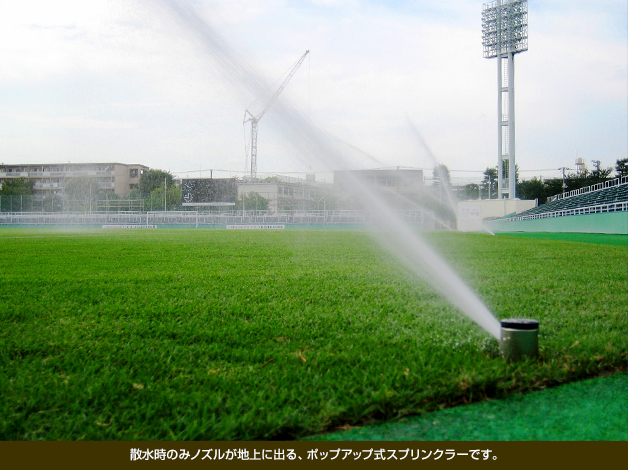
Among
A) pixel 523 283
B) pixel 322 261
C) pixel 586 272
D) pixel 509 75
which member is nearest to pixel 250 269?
pixel 322 261

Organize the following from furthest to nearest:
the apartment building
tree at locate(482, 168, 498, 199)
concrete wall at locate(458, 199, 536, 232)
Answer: tree at locate(482, 168, 498, 199)
the apartment building
concrete wall at locate(458, 199, 536, 232)

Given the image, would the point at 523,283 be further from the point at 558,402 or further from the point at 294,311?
the point at 558,402

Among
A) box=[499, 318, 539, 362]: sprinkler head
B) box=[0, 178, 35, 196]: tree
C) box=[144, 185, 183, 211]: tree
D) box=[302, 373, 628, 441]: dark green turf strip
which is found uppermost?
box=[0, 178, 35, 196]: tree

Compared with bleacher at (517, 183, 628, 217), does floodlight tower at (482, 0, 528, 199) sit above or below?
above

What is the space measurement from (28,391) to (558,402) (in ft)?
7.66

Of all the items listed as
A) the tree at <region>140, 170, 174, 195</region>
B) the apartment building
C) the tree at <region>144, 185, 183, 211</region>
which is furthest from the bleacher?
the apartment building

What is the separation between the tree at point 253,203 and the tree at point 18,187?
20246 mm

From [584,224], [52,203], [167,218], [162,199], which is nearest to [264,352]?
[584,224]

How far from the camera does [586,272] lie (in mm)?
5914

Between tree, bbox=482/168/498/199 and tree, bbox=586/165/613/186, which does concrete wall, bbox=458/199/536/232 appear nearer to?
tree, bbox=586/165/613/186

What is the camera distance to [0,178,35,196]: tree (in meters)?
46.7

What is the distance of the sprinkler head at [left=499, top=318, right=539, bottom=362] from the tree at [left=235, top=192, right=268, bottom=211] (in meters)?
40.5

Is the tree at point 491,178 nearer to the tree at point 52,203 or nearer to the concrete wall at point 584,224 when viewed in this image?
the concrete wall at point 584,224

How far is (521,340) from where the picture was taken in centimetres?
253
